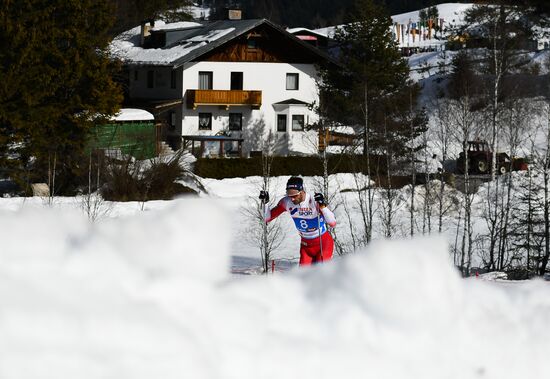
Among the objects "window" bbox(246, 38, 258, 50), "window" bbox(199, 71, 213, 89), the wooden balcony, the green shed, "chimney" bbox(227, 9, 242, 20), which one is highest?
"chimney" bbox(227, 9, 242, 20)

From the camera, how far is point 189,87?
5169 centimetres

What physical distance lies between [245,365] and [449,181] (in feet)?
108

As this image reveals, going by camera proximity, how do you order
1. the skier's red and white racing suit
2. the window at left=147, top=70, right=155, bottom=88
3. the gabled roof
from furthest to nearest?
the window at left=147, top=70, right=155, bottom=88, the gabled roof, the skier's red and white racing suit

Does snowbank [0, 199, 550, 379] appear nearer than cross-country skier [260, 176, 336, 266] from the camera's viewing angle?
Yes

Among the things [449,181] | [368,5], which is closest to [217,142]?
→ [368,5]

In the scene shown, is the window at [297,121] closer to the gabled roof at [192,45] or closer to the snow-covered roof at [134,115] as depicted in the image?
the gabled roof at [192,45]

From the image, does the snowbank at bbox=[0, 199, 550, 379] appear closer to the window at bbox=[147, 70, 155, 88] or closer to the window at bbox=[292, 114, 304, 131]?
the window at bbox=[292, 114, 304, 131]

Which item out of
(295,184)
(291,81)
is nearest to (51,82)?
(291,81)

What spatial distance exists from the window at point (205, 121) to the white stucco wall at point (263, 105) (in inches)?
6.6

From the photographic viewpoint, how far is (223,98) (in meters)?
50.8

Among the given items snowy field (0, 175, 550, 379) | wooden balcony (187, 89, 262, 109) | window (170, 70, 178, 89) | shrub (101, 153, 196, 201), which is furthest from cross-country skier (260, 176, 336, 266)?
window (170, 70, 178, 89)

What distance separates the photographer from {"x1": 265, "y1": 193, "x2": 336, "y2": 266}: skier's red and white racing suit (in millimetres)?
10859

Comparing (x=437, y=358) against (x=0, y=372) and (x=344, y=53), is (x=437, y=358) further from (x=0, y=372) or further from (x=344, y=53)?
(x=344, y=53)

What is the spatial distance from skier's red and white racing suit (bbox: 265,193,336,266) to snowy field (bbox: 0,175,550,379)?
6.82 meters
